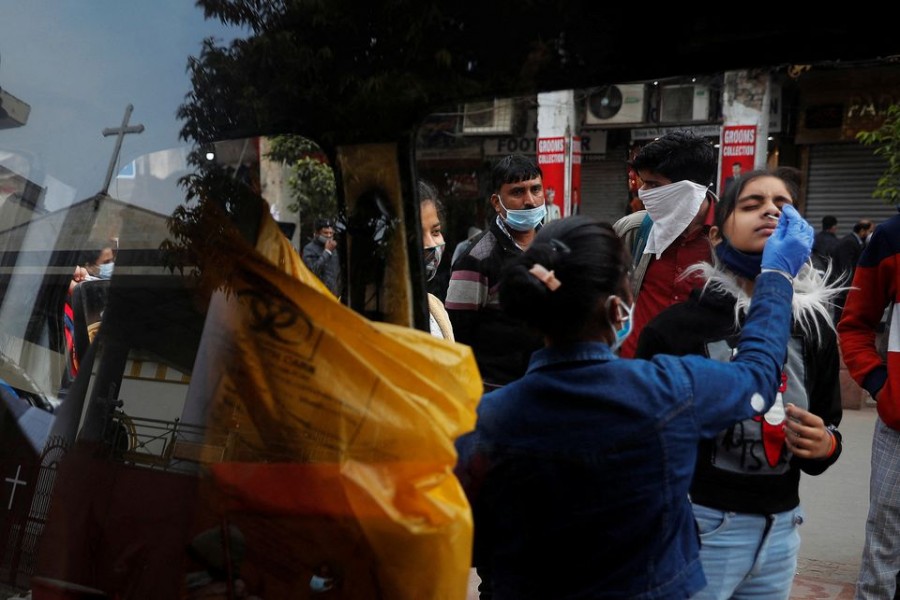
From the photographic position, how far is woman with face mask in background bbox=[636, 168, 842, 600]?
2.19 metres

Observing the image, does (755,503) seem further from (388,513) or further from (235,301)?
(235,301)

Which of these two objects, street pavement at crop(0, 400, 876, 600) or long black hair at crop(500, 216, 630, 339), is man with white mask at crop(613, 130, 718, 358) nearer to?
long black hair at crop(500, 216, 630, 339)

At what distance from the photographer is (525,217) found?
2.91 m

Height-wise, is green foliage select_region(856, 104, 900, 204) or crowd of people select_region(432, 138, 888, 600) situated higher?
green foliage select_region(856, 104, 900, 204)

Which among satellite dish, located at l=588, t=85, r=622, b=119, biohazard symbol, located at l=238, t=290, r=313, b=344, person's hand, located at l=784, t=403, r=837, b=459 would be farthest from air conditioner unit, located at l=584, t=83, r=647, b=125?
person's hand, located at l=784, t=403, r=837, b=459

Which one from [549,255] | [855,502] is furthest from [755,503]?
[855,502]

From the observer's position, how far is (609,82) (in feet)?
4.34

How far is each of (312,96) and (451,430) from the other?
538 mm

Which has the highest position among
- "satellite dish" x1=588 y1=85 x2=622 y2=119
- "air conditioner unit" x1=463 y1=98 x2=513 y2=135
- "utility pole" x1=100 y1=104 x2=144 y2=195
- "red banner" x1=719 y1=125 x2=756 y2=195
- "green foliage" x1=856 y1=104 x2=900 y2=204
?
"green foliage" x1=856 y1=104 x2=900 y2=204

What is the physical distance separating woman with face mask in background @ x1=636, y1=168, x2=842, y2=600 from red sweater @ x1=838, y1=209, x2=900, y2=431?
4.49 ft

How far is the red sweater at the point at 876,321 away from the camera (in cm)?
354

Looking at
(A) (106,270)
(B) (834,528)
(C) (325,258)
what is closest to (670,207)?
(C) (325,258)

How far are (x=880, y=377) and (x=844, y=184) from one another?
36.2 ft

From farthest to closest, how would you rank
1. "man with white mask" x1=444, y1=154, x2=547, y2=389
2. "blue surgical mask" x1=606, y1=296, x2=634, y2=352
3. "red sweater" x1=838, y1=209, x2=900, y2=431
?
"red sweater" x1=838, y1=209, x2=900, y2=431
"man with white mask" x1=444, y1=154, x2=547, y2=389
"blue surgical mask" x1=606, y1=296, x2=634, y2=352
